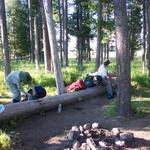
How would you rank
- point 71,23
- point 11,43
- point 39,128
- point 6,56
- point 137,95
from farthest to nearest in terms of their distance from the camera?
1. point 11,43
2. point 71,23
3. point 6,56
4. point 137,95
5. point 39,128

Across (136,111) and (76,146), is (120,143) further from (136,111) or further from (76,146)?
(136,111)

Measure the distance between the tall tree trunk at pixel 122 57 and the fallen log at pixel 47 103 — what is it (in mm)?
2354

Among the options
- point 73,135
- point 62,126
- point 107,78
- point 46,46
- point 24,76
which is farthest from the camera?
point 46,46

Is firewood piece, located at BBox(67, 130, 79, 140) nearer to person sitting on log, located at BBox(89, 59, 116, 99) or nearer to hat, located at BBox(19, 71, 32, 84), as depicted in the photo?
hat, located at BBox(19, 71, 32, 84)

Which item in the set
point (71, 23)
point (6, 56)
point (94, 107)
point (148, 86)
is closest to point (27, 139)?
point (94, 107)

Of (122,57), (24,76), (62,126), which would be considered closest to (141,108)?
(122,57)

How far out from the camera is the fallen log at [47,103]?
10119 mm

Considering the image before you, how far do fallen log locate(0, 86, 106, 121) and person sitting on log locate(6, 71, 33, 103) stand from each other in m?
0.79

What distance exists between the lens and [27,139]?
931cm

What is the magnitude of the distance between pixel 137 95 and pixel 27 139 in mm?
6855

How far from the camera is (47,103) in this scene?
38.6 ft

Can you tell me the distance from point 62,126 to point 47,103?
1525 millimetres

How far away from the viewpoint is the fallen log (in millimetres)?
10119

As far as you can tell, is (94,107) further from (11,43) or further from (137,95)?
(11,43)
